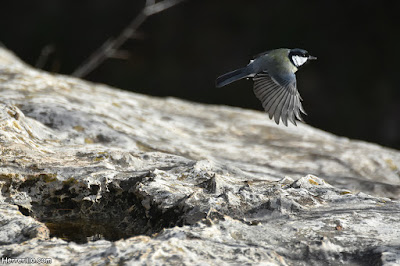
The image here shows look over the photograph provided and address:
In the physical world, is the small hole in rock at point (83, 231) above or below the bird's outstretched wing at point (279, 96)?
below

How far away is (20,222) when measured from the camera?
6.29 ft

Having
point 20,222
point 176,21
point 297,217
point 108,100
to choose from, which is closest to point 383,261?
point 297,217

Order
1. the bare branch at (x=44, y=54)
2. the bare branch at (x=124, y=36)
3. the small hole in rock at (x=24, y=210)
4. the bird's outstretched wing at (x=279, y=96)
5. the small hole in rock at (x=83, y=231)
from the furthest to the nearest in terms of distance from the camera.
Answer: the bare branch at (x=44, y=54), the bare branch at (x=124, y=36), the bird's outstretched wing at (x=279, y=96), the small hole in rock at (x=24, y=210), the small hole in rock at (x=83, y=231)

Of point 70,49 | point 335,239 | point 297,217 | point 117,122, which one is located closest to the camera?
point 335,239

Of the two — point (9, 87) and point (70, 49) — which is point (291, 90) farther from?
point (70, 49)

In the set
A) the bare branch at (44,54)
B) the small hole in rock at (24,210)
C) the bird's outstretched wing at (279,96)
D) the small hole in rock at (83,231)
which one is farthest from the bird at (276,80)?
the bare branch at (44,54)

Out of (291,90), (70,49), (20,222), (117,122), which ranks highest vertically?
(70,49)

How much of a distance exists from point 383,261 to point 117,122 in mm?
1820

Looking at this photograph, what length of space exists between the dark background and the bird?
15.0 feet

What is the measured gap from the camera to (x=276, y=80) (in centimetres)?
329

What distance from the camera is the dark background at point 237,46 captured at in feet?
26.1

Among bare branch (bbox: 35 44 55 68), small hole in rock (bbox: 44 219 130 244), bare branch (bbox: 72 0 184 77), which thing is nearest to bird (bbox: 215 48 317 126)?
small hole in rock (bbox: 44 219 130 244)

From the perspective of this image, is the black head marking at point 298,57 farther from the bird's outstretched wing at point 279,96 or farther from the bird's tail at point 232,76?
the bird's tail at point 232,76

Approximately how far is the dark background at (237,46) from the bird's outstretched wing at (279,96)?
4.67 m
